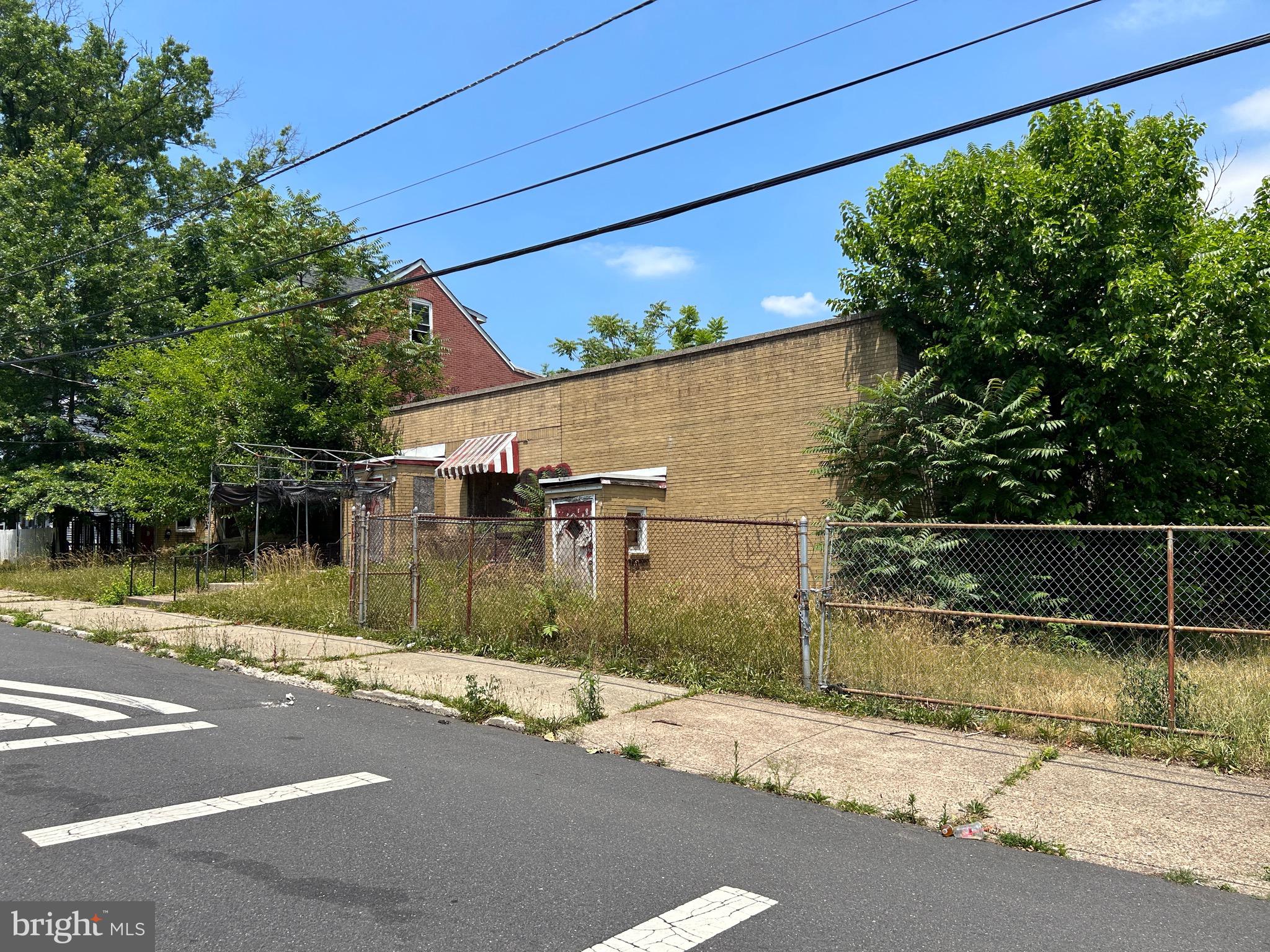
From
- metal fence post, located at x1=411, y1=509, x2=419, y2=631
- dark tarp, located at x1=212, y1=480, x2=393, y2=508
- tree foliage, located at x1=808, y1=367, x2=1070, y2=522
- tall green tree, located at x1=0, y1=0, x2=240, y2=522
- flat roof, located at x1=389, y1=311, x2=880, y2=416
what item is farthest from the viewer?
tall green tree, located at x1=0, y1=0, x2=240, y2=522

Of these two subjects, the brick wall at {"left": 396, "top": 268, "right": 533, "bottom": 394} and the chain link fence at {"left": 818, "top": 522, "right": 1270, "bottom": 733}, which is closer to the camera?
the chain link fence at {"left": 818, "top": 522, "right": 1270, "bottom": 733}

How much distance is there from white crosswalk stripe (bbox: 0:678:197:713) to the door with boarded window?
7.27 metres

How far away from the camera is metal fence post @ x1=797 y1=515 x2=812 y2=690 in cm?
876

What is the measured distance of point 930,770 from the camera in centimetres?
642

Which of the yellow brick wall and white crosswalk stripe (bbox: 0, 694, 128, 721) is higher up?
the yellow brick wall

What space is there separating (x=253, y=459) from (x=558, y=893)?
70.2 ft

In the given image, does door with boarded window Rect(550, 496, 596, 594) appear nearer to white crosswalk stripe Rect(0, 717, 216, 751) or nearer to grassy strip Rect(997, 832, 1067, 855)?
white crosswalk stripe Rect(0, 717, 216, 751)

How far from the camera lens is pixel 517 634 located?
11406 millimetres

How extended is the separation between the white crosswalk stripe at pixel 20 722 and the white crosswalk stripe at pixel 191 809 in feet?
9.82

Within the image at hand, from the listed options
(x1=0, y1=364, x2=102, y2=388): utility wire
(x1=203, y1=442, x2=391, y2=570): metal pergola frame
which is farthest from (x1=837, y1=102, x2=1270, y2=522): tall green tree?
(x1=0, y1=364, x2=102, y2=388): utility wire

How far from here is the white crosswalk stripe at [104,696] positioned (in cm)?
824

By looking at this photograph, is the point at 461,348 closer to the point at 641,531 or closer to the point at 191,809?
the point at 641,531

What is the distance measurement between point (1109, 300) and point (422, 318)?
2508cm

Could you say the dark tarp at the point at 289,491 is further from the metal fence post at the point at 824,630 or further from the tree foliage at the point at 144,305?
the metal fence post at the point at 824,630
